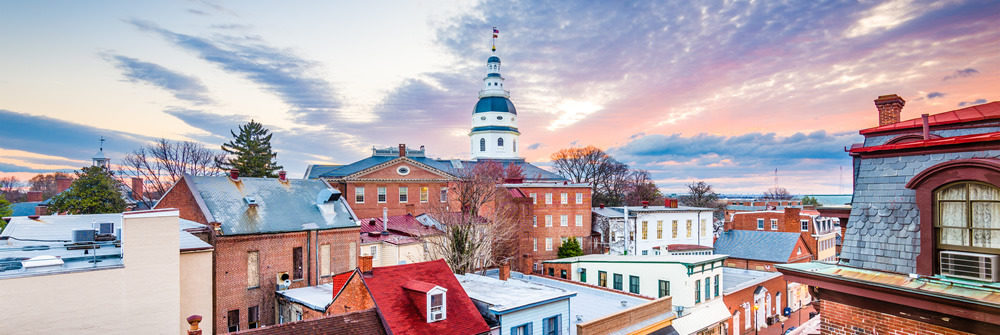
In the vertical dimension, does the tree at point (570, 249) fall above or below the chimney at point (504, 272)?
below

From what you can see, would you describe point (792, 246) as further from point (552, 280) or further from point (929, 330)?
point (929, 330)

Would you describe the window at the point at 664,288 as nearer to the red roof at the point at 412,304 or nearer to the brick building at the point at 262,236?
the red roof at the point at 412,304

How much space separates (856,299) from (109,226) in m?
24.5

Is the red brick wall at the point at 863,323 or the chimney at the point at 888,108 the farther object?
the chimney at the point at 888,108

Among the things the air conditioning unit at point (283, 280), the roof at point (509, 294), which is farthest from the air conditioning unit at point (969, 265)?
the air conditioning unit at point (283, 280)

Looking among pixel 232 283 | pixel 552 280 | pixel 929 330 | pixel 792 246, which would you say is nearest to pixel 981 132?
pixel 929 330

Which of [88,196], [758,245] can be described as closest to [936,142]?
[758,245]

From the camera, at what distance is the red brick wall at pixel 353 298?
52.7 ft

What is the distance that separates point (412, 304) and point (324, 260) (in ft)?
47.8

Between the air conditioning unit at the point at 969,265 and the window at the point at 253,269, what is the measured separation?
27.4 meters

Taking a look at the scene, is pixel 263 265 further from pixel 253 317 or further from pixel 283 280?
pixel 253 317

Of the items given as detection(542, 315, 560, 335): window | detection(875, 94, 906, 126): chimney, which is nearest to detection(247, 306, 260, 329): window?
detection(542, 315, 560, 335): window

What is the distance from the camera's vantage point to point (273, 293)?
2589 centimetres

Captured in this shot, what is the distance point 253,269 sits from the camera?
2533 centimetres
